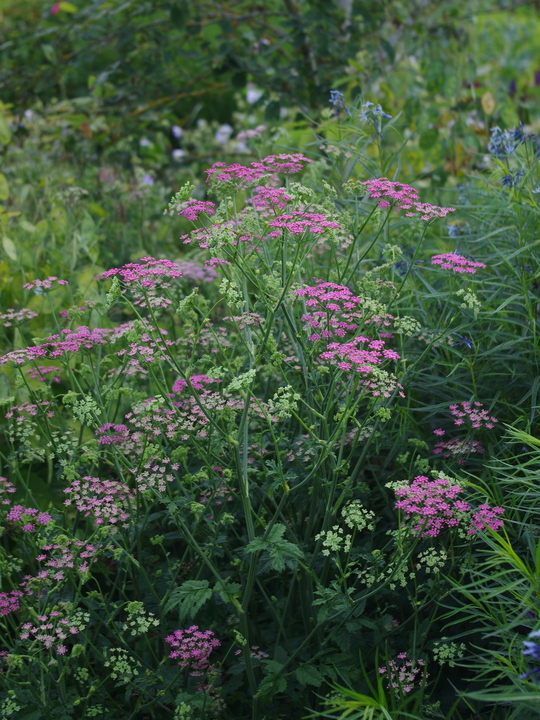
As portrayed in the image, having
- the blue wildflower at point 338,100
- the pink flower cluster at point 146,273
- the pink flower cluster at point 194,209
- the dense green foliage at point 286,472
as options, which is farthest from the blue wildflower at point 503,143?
the pink flower cluster at point 146,273

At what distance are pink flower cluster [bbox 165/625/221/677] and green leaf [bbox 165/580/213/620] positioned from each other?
133 mm

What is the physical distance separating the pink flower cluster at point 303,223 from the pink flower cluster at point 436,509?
0.66 metres

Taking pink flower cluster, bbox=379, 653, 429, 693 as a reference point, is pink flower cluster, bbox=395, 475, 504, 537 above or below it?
above

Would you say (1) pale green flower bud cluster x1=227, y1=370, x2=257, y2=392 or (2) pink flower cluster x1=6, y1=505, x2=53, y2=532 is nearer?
(1) pale green flower bud cluster x1=227, y1=370, x2=257, y2=392

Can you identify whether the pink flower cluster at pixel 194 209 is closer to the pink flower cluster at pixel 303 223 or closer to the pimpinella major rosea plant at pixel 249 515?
the pimpinella major rosea plant at pixel 249 515

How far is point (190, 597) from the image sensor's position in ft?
5.84

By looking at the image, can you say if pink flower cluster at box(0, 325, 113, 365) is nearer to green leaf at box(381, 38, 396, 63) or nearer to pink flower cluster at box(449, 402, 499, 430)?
pink flower cluster at box(449, 402, 499, 430)

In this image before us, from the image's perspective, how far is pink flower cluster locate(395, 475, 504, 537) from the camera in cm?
174

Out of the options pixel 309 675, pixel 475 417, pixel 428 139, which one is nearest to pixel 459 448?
pixel 475 417

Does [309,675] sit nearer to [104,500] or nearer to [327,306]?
[104,500]

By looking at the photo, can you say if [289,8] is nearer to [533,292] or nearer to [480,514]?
[533,292]

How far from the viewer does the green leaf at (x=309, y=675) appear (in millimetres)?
1811

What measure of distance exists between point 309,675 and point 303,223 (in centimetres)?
110

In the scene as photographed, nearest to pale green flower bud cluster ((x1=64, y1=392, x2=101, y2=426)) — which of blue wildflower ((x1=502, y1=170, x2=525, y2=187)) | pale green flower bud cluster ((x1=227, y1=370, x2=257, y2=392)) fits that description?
pale green flower bud cluster ((x1=227, y1=370, x2=257, y2=392))
